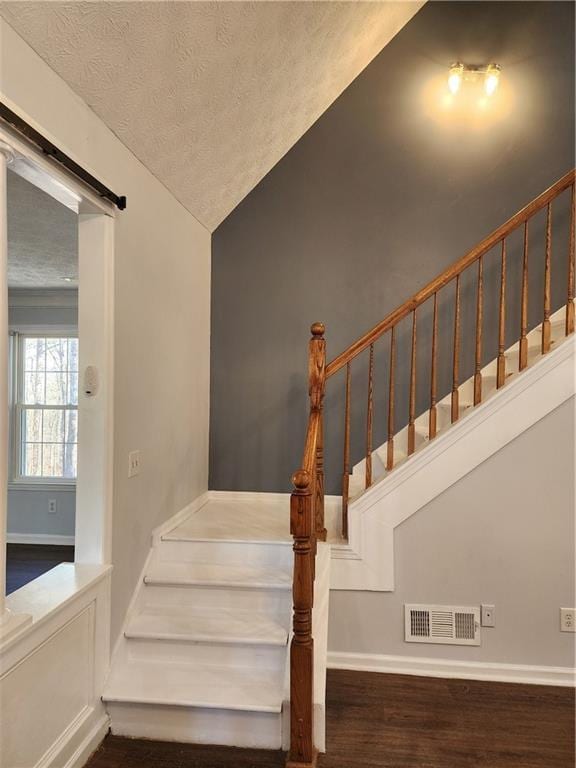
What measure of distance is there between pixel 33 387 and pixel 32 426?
1.36 feet

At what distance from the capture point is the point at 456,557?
2873mm

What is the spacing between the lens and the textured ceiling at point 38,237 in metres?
3.01

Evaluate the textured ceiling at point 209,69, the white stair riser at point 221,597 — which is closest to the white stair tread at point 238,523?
the white stair riser at point 221,597

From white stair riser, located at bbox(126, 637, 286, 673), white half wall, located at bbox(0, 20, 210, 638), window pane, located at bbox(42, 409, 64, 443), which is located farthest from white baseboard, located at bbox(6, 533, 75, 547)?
white stair riser, located at bbox(126, 637, 286, 673)

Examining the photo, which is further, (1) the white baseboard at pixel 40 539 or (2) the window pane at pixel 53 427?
(2) the window pane at pixel 53 427

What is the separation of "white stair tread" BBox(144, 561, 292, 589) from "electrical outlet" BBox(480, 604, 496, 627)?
3.58 feet

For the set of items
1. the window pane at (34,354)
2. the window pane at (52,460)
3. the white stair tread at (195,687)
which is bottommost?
the white stair tread at (195,687)

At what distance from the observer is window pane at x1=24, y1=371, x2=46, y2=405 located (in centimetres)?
547

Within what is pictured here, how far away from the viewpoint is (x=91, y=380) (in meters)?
2.28

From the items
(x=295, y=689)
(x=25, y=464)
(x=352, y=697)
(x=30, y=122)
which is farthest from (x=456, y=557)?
(x=25, y=464)

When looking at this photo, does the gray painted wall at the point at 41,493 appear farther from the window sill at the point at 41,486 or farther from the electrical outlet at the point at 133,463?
the electrical outlet at the point at 133,463

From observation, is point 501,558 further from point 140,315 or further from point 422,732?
point 140,315

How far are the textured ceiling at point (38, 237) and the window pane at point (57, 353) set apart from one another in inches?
24.5

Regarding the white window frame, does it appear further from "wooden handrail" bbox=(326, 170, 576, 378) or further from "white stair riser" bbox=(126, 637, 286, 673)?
"wooden handrail" bbox=(326, 170, 576, 378)
